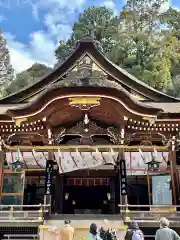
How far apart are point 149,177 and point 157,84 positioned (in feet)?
88.6

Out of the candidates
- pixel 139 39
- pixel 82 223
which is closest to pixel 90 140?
pixel 82 223

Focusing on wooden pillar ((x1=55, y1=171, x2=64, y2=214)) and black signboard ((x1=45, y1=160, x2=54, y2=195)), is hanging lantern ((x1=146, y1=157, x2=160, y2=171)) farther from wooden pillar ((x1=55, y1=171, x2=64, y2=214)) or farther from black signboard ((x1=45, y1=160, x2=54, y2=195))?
wooden pillar ((x1=55, y1=171, x2=64, y2=214))

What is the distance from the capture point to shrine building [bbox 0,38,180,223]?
30.0 ft

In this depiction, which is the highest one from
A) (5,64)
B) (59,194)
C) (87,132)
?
(5,64)

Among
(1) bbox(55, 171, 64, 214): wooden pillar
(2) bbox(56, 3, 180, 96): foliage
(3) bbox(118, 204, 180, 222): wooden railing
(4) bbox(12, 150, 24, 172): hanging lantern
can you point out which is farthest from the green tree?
(3) bbox(118, 204, 180, 222): wooden railing

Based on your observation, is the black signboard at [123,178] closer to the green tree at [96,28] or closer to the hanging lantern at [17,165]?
the hanging lantern at [17,165]

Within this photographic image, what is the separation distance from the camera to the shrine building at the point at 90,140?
9.16m

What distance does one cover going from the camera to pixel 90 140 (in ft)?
34.0

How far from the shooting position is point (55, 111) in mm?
9562

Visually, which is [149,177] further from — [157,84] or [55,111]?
[157,84]

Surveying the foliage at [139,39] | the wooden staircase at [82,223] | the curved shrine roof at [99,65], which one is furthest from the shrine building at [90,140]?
the foliage at [139,39]

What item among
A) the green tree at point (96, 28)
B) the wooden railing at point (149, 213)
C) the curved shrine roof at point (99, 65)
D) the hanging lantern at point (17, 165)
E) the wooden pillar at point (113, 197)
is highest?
the green tree at point (96, 28)

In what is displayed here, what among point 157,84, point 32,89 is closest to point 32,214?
point 32,89

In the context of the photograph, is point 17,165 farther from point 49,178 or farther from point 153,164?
point 153,164
